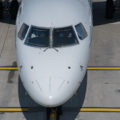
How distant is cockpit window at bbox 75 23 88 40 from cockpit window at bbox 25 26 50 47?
3.71 feet

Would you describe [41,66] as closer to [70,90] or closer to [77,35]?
[70,90]

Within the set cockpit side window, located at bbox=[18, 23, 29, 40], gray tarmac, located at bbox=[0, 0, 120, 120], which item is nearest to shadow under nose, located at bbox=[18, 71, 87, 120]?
gray tarmac, located at bbox=[0, 0, 120, 120]

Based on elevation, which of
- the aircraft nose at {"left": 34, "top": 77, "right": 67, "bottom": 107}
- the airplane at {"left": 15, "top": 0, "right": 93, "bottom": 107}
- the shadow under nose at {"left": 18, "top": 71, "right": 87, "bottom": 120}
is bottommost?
the shadow under nose at {"left": 18, "top": 71, "right": 87, "bottom": 120}

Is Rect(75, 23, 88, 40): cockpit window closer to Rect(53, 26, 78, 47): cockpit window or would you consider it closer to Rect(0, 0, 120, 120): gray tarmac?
Rect(53, 26, 78, 47): cockpit window

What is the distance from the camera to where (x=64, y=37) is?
10.8 m

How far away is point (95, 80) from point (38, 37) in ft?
13.0

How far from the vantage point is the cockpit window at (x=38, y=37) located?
1070 centimetres

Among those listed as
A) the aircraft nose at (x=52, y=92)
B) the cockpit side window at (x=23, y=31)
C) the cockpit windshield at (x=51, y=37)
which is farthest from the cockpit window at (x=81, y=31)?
the aircraft nose at (x=52, y=92)

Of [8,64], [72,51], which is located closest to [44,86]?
[72,51]

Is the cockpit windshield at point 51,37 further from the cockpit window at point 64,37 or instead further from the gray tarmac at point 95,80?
the gray tarmac at point 95,80

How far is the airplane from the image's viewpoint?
9.61 metres

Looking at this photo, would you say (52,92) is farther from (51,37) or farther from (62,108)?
(62,108)

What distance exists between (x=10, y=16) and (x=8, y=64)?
20.0 ft

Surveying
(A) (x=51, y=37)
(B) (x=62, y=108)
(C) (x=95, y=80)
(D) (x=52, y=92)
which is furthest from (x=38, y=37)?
(C) (x=95, y=80)
